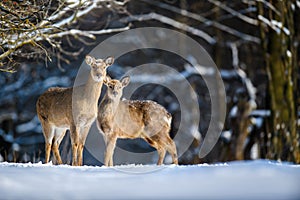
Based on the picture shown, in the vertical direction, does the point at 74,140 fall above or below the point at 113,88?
below

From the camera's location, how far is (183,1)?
20141 millimetres

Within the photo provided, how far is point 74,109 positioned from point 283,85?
23.1ft

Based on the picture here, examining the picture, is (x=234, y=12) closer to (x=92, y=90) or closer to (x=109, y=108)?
(x=109, y=108)

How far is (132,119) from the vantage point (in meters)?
10.6

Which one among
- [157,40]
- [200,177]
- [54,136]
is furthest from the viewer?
[157,40]

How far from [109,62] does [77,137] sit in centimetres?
135

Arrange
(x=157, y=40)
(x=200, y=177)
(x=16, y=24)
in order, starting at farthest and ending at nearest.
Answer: (x=157, y=40)
(x=16, y=24)
(x=200, y=177)

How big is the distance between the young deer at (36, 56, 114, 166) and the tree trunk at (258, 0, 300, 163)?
6364mm

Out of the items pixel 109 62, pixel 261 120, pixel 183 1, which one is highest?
pixel 183 1

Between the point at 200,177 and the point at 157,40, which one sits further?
the point at 157,40

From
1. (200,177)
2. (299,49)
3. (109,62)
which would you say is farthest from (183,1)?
(200,177)

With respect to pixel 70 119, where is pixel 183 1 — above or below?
above

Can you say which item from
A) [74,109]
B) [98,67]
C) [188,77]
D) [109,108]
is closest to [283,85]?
[188,77]

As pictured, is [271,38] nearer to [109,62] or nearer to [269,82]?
[269,82]
